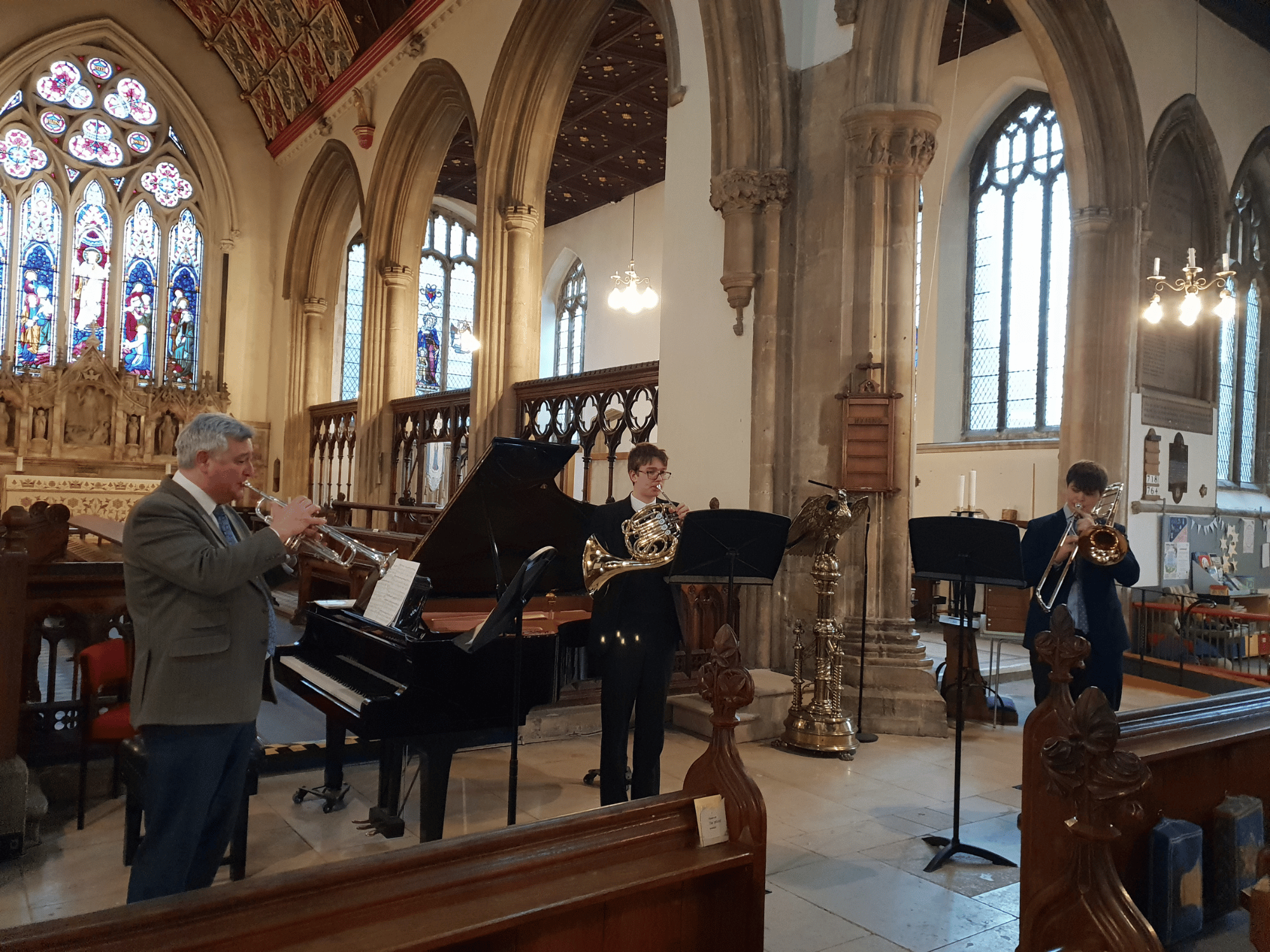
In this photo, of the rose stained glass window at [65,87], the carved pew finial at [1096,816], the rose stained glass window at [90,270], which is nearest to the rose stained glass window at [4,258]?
the rose stained glass window at [90,270]

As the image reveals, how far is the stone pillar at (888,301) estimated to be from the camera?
5.84m

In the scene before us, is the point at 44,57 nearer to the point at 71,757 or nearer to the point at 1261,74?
the point at 71,757

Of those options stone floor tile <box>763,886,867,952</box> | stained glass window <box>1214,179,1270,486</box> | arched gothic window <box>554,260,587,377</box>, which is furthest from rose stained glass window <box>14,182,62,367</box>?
stained glass window <box>1214,179,1270,486</box>

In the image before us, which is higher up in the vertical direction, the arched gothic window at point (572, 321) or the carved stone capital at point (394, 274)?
the arched gothic window at point (572, 321)

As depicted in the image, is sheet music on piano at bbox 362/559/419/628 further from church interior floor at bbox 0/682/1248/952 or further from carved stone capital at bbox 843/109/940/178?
carved stone capital at bbox 843/109/940/178

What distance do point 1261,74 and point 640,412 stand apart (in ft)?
29.5

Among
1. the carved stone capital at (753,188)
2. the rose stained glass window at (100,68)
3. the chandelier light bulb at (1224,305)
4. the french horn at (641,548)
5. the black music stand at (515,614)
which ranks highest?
the rose stained glass window at (100,68)

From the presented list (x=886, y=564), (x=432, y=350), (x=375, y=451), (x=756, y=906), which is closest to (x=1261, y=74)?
(x=886, y=564)

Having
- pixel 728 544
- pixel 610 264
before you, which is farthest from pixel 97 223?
pixel 728 544

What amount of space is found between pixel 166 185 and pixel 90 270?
1658mm

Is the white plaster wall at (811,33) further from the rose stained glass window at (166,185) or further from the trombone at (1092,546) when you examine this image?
the rose stained glass window at (166,185)

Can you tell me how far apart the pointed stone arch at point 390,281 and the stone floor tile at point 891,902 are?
9109mm

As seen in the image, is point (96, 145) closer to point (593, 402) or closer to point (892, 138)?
point (593, 402)

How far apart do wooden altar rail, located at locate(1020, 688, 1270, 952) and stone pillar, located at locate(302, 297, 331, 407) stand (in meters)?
12.9
